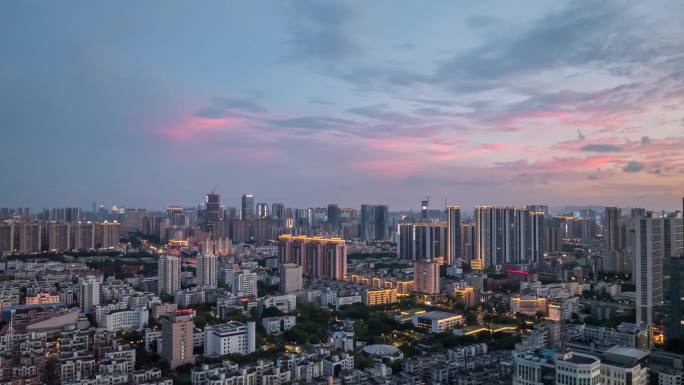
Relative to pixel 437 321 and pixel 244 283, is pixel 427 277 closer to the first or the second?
pixel 437 321

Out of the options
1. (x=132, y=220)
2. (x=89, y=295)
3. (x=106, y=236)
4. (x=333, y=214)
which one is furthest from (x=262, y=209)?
(x=89, y=295)

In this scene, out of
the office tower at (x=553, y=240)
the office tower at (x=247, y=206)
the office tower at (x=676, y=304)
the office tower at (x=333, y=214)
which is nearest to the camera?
the office tower at (x=676, y=304)

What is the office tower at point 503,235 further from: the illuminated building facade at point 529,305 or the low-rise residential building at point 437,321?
the low-rise residential building at point 437,321

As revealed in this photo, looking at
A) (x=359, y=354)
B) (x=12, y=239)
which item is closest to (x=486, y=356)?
(x=359, y=354)

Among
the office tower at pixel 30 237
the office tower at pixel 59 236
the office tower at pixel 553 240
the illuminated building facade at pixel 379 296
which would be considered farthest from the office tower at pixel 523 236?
the office tower at pixel 30 237

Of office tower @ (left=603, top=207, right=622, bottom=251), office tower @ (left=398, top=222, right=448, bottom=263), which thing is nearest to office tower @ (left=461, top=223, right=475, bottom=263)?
office tower @ (left=398, top=222, right=448, bottom=263)

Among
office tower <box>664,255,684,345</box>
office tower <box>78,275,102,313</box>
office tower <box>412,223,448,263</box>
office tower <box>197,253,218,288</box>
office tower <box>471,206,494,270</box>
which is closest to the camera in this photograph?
office tower <box>664,255,684,345</box>

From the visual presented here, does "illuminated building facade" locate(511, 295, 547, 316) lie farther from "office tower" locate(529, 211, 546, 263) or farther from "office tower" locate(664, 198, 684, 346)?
"office tower" locate(529, 211, 546, 263)
